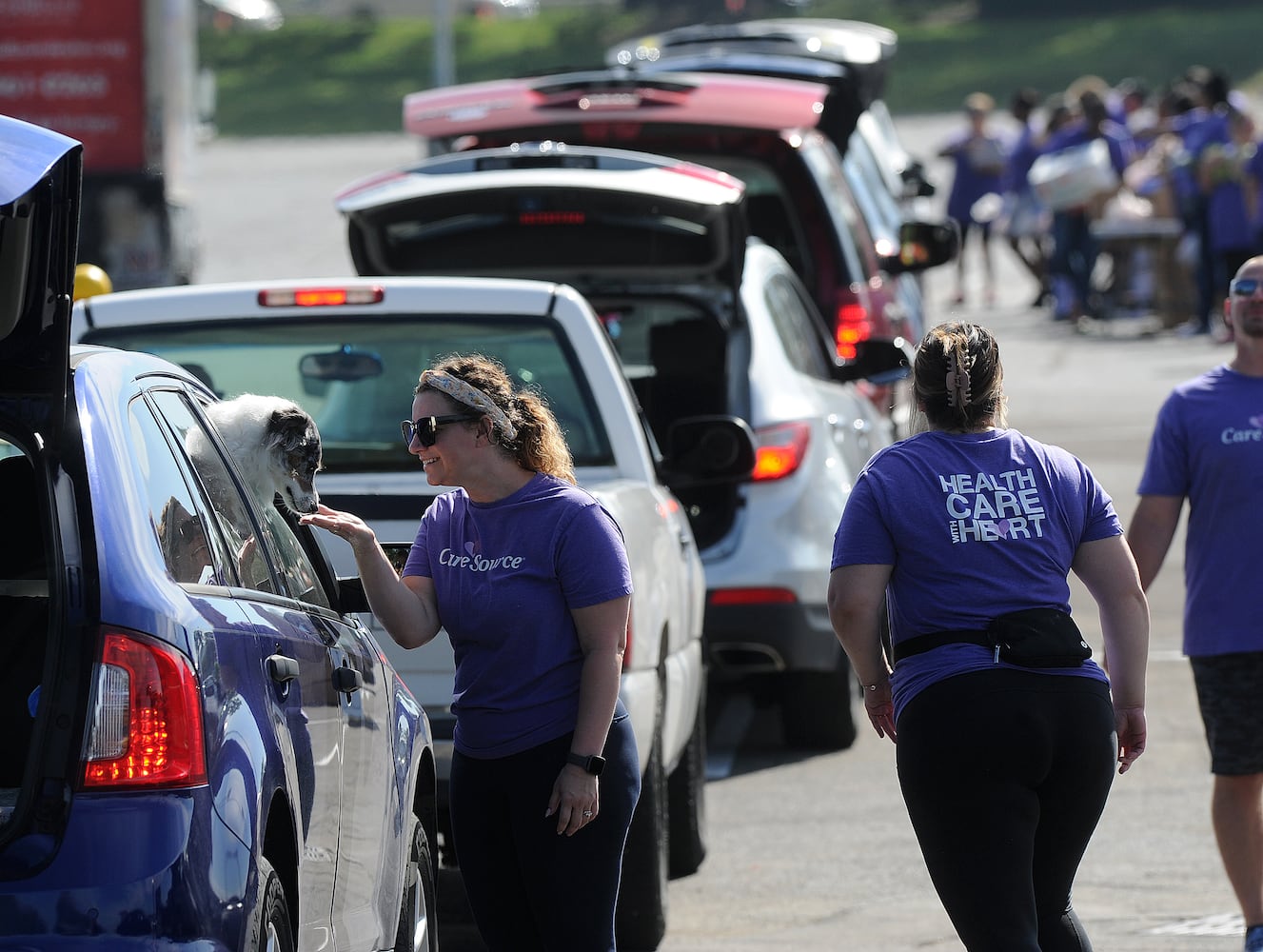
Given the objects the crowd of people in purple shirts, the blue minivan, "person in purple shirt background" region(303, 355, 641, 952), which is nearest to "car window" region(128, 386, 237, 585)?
the blue minivan

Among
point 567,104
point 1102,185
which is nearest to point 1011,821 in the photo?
point 567,104

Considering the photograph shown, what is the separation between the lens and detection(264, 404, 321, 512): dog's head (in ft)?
14.5

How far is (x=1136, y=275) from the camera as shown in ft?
77.7

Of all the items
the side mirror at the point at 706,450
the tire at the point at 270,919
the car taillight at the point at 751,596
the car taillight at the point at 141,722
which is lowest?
the car taillight at the point at 751,596

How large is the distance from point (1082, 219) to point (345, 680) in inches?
747

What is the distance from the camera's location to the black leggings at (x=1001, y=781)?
14.5 feet

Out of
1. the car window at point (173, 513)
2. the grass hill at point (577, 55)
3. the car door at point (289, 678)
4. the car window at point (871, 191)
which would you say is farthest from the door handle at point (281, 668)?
the grass hill at point (577, 55)

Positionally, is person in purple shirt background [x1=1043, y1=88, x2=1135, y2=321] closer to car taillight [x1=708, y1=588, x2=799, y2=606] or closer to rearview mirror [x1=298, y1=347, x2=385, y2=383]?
car taillight [x1=708, y1=588, x2=799, y2=606]

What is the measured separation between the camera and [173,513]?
3664mm

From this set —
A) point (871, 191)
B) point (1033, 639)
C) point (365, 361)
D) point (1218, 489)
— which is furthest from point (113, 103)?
point (1033, 639)

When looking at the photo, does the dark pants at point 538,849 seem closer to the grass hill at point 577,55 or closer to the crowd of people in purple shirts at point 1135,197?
the crowd of people in purple shirts at point 1135,197

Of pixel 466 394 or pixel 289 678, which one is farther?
pixel 466 394

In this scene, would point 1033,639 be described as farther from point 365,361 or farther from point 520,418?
point 365,361

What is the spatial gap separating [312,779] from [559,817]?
27.4 inches
